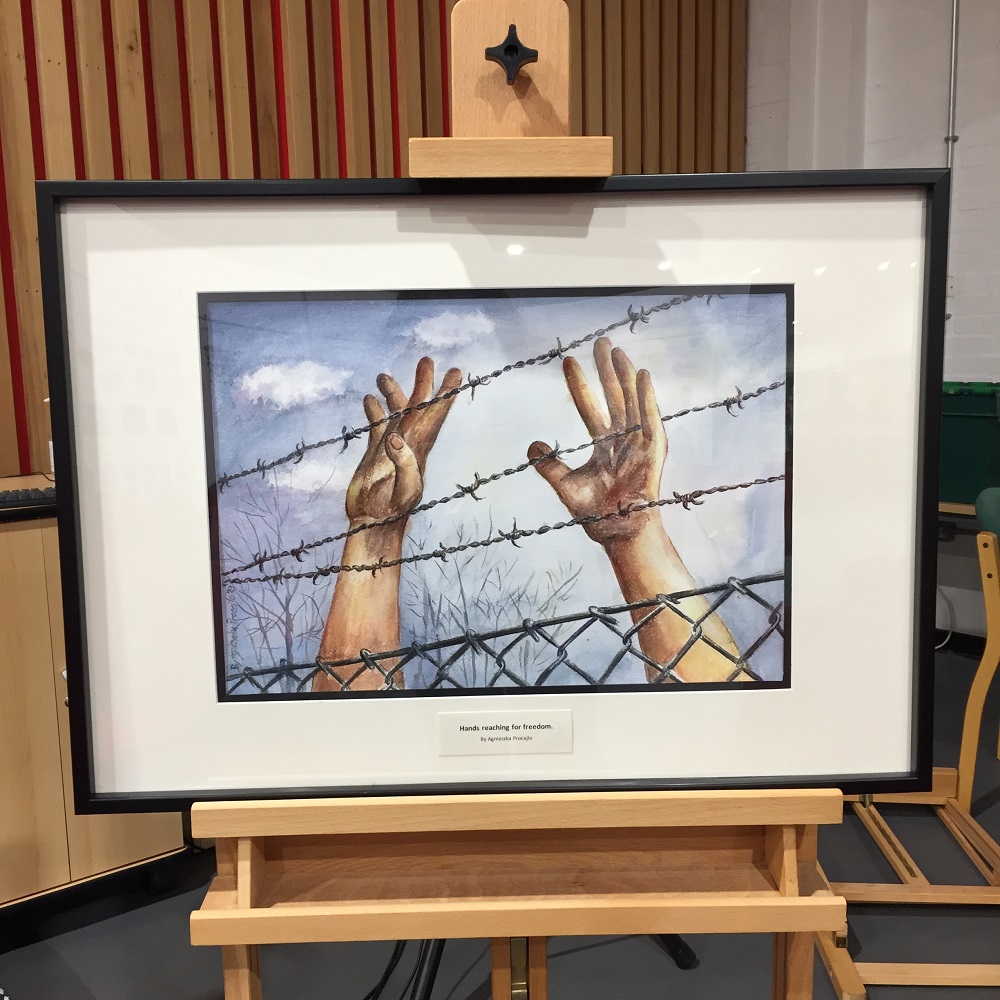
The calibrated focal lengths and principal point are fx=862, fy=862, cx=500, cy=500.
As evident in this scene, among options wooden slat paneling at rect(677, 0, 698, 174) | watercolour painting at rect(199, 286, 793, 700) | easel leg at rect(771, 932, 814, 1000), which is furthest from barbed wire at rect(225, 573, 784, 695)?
wooden slat paneling at rect(677, 0, 698, 174)

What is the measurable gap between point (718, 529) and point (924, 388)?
20cm

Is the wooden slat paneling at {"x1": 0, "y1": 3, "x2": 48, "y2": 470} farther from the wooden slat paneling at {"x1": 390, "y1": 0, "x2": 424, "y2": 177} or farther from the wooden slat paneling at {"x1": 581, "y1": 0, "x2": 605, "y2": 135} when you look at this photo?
the wooden slat paneling at {"x1": 581, "y1": 0, "x2": 605, "y2": 135}

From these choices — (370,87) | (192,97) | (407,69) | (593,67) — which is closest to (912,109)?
(593,67)

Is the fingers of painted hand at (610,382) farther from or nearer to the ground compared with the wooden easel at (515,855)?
farther from the ground

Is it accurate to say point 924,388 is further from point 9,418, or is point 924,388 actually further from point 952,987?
point 9,418

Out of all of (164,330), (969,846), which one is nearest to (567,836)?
(164,330)

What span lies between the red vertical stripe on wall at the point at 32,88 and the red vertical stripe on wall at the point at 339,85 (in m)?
0.70

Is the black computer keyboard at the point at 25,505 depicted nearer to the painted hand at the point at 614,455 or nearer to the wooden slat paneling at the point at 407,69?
the painted hand at the point at 614,455

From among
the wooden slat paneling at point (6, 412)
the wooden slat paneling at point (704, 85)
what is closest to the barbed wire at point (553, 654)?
the wooden slat paneling at point (6, 412)

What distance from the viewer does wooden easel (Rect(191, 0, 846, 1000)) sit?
687 mm

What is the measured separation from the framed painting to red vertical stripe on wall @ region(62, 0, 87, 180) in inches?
55.6

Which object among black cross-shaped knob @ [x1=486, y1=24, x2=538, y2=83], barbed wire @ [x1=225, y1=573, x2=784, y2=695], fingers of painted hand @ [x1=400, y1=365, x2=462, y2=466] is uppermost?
black cross-shaped knob @ [x1=486, y1=24, x2=538, y2=83]

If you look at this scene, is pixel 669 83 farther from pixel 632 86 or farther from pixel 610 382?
pixel 610 382

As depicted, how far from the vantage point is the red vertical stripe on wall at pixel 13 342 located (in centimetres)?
180
